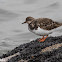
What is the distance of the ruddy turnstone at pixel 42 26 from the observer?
15000 millimetres

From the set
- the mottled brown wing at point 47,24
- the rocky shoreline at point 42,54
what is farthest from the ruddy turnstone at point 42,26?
the rocky shoreline at point 42,54

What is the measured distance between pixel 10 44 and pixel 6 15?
14353 mm

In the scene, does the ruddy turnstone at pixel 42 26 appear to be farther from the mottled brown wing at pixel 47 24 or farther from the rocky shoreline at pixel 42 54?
the rocky shoreline at pixel 42 54

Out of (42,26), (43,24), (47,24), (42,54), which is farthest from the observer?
(47,24)

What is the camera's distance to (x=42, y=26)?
15.3 m

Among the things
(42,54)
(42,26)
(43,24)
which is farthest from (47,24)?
(42,54)

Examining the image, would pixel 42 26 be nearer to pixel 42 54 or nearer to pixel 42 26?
pixel 42 26

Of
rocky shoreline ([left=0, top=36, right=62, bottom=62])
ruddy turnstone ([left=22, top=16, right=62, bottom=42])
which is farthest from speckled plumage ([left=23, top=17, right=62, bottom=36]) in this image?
rocky shoreline ([left=0, top=36, right=62, bottom=62])

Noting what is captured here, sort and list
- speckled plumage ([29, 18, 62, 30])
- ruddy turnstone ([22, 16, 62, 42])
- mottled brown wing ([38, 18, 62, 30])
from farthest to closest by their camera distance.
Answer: mottled brown wing ([38, 18, 62, 30]) < speckled plumage ([29, 18, 62, 30]) < ruddy turnstone ([22, 16, 62, 42])

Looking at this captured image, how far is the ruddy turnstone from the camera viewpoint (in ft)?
49.2

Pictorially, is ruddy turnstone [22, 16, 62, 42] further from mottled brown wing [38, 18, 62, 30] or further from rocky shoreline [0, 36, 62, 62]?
rocky shoreline [0, 36, 62, 62]

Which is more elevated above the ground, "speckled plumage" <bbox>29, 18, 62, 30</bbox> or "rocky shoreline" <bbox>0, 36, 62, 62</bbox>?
"speckled plumage" <bbox>29, 18, 62, 30</bbox>

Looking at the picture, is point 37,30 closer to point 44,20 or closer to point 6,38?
point 44,20

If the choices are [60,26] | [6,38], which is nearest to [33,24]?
[60,26]
